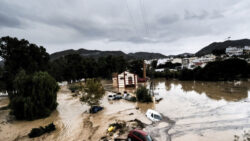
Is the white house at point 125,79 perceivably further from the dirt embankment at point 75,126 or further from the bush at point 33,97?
the bush at point 33,97

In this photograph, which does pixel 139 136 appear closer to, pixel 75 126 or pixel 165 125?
pixel 165 125

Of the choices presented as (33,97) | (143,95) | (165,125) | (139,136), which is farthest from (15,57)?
(165,125)

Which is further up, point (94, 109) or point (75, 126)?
point (94, 109)

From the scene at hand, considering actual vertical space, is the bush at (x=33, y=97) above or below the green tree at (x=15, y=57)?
below

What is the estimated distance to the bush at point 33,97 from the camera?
18.2 m

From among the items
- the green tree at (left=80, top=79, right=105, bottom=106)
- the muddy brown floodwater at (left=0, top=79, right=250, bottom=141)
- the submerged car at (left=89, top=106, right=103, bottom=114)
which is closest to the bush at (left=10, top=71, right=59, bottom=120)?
the muddy brown floodwater at (left=0, top=79, right=250, bottom=141)

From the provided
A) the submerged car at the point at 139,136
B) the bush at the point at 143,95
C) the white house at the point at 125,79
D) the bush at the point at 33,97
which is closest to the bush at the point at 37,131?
the bush at the point at 33,97

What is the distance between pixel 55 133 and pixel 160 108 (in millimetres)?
15129

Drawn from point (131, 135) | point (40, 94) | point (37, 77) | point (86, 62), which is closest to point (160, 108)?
point (131, 135)

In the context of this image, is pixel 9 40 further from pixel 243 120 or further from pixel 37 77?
pixel 243 120

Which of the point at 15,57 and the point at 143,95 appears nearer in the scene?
the point at 143,95

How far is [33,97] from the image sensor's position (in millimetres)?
19062

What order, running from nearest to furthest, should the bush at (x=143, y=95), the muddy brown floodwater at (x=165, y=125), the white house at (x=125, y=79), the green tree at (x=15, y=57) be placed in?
the muddy brown floodwater at (x=165, y=125) < the bush at (x=143, y=95) < the green tree at (x=15, y=57) < the white house at (x=125, y=79)

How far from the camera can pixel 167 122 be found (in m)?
15.6
